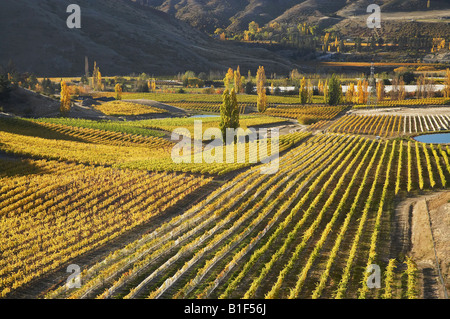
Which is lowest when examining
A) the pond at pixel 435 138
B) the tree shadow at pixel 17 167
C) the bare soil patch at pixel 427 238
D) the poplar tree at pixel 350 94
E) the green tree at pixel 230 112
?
the bare soil patch at pixel 427 238

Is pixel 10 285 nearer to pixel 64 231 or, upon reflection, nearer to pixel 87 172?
pixel 64 231

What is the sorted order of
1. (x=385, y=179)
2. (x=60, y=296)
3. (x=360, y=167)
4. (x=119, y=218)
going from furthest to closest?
(x=360, y=167) → (x=385, y=179) → (x=119, y=218) → (x=60, y=296)

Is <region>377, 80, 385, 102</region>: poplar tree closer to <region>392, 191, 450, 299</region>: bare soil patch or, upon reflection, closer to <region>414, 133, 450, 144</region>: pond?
<region>414, 133, 450, 144</region>: pond

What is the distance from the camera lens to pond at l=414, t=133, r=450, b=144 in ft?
234

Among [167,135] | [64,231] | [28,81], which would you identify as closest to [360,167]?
[64,231]

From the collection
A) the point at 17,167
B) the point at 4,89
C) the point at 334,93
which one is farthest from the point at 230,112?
the point at 334,93

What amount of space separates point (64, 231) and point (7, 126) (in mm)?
51333

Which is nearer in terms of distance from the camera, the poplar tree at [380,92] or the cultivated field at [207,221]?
the cultivated field at [207,221]

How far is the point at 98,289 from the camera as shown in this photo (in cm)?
2189

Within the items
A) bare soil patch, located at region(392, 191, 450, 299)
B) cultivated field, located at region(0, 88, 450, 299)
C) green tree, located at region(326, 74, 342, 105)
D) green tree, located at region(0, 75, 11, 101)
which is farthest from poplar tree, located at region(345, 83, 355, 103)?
bare soil patch, located at region(392, 191, 450, 299)

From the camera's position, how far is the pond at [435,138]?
234ft

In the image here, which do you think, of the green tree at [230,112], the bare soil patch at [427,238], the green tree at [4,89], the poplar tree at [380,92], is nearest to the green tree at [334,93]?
the poplar tree at [380,92]

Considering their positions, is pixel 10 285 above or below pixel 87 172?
below

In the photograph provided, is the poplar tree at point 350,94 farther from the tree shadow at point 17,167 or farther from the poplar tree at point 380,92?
the tree shadow at point 17,167
